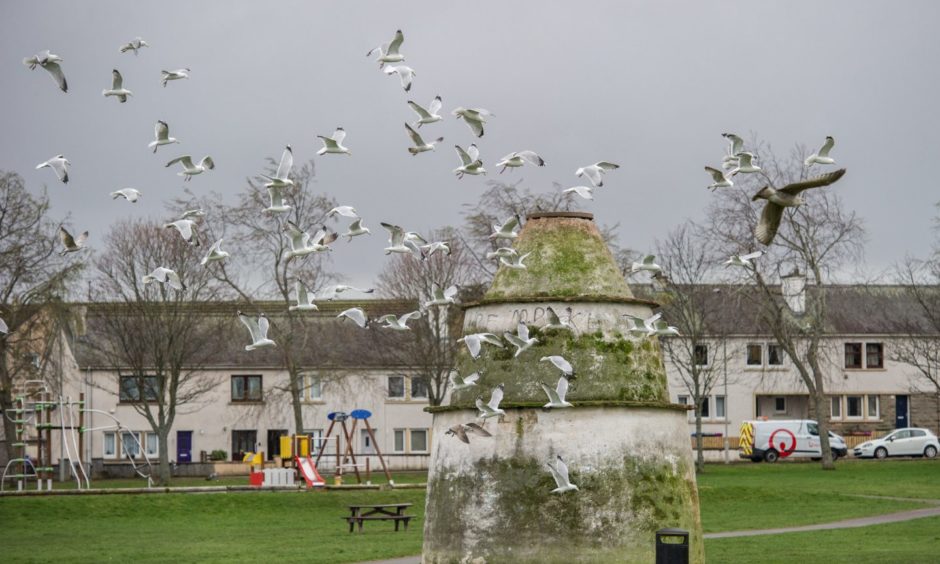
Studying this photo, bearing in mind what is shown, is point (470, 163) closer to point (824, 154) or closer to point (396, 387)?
point (824, 154)

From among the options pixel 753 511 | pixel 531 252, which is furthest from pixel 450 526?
pixel 753 511

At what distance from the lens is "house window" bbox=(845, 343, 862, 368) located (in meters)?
93.2

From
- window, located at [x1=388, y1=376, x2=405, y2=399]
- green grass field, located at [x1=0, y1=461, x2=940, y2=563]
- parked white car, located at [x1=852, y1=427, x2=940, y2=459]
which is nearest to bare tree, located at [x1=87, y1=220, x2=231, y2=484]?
green grass field, located at [x1=0, y1=461, x2=940, y2=563]

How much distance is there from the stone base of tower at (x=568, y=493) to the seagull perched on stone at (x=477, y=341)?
124 centimetres

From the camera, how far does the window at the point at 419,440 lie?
90000 mm

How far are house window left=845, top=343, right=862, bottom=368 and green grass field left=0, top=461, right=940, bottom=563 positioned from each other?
2941cm

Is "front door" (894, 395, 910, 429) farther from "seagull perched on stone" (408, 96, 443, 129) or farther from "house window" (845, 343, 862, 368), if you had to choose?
"seagull perched on stone" (408, 96, 443, 129)

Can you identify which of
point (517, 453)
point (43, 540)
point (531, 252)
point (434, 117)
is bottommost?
point (43, 540)

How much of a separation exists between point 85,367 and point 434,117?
63.5 meters

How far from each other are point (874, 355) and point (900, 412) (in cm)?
367

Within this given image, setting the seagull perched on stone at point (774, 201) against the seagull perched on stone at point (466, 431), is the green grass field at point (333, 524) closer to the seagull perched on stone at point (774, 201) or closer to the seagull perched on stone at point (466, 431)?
the seagull perched on stone at point (466, 431)

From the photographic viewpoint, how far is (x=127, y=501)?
5178cm

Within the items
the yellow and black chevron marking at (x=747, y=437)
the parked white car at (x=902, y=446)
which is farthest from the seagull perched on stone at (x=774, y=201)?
the parked white car at (x=902, y=446)

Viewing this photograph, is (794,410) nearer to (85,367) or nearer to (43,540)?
(85,367)
